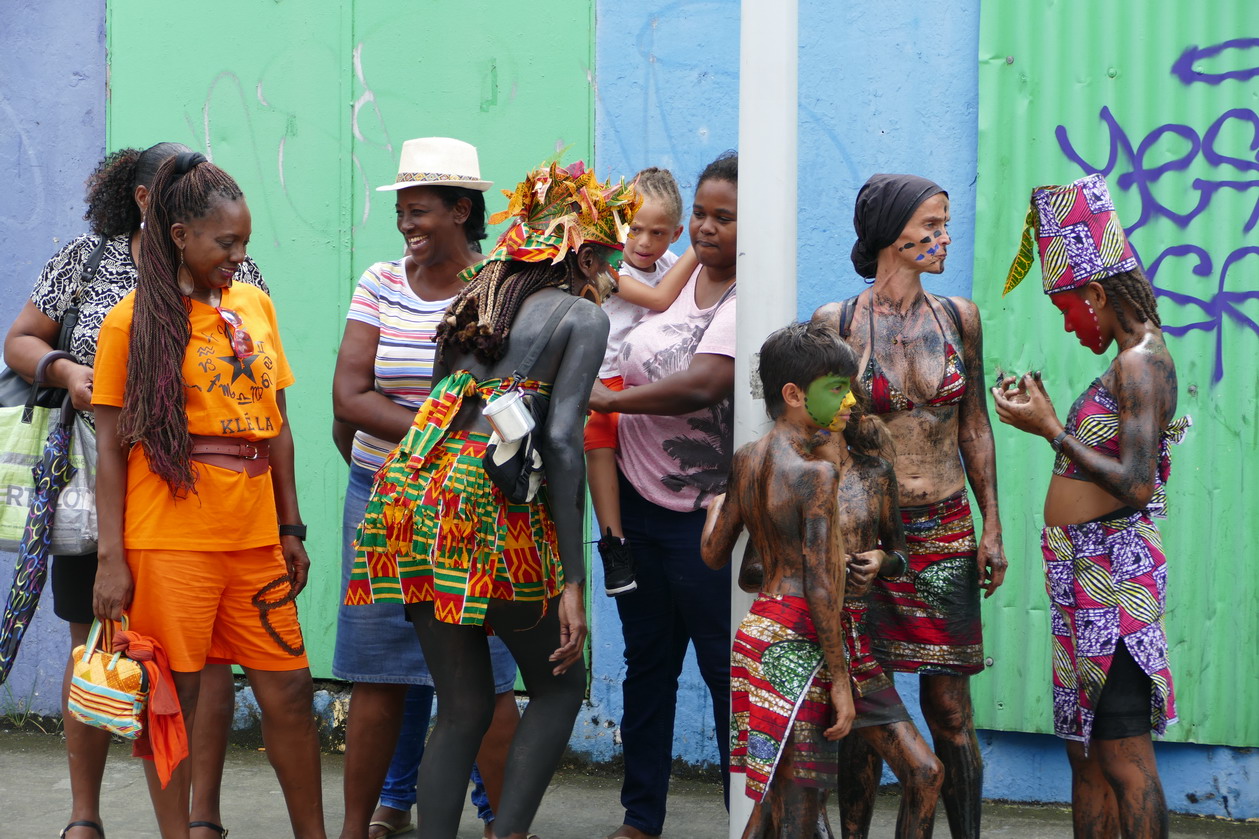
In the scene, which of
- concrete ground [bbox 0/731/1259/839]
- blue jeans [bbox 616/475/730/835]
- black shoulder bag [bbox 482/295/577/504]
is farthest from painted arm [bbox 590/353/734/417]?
concrete ground [bbox 0/731/1259/839]

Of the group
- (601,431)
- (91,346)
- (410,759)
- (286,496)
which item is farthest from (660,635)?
(91,346)

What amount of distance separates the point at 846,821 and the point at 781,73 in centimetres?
219

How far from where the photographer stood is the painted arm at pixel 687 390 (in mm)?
4344

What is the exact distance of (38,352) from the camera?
421cm

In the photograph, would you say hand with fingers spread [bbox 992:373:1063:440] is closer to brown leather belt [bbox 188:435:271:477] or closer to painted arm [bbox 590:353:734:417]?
painted arm [bbox 590:353:734:417]

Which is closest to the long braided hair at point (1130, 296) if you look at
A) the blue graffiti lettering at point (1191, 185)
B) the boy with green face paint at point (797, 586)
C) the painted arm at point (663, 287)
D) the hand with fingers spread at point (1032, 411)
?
the hand with fingers spread at point (1032, 411)

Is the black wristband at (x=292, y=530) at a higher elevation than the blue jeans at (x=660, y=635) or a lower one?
higher

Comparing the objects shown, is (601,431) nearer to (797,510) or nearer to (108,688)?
(797,510)

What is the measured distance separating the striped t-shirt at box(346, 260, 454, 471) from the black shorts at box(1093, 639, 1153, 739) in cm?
218

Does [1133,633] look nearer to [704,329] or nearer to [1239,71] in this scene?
[704,329]

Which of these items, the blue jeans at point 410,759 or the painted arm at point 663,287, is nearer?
the painted arm at point 663,287

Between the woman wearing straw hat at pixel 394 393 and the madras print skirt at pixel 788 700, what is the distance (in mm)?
1173

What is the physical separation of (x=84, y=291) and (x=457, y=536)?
157 cm

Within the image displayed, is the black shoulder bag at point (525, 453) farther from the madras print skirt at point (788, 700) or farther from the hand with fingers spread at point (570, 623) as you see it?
the madras print skirt at point (788, 700)
